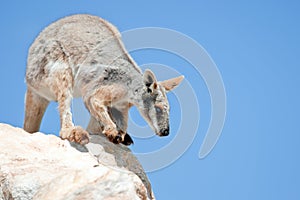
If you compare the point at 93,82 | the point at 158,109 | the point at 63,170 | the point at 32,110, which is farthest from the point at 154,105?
the point at 63,170

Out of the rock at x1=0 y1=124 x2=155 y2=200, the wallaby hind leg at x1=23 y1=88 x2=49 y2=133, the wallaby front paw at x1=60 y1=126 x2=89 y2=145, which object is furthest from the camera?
the wallaby hind leg at x1=23 y1=88 x2=49 y2=133

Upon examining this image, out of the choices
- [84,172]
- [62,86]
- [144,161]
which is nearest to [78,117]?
[62,86]

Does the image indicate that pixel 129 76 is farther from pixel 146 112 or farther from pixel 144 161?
pixel 144 161

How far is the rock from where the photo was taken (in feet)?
26.9

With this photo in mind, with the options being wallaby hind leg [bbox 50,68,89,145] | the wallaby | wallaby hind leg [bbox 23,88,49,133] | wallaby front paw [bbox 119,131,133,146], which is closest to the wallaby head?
Answer: the wallaby

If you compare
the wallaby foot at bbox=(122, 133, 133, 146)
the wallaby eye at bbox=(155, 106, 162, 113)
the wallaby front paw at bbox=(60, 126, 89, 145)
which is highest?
the wallaby eye at bbox=(155, 106, 162, 113)

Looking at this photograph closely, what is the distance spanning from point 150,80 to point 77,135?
1.90m

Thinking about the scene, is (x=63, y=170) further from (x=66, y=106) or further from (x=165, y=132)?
(x=165, y=132)

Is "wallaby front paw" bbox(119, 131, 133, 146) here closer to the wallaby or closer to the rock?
the wallaby

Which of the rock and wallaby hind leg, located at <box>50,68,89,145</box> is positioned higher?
wallaby hind leg, located at <box>50,68,89,145</box>

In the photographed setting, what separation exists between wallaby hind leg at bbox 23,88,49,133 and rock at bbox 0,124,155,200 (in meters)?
1.64

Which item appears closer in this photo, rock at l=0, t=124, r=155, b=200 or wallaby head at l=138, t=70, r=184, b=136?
rock at l=0, t=124, r=155, b=200

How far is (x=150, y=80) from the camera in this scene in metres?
12.2

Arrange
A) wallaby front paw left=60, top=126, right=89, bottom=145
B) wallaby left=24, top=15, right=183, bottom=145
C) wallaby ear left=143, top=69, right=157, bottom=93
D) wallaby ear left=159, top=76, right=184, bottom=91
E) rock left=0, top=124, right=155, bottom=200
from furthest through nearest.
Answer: wallaby ear left=159, top=76, right=184, bottom=91 < wallaby ear left=143, top=69, right=157, bottom=93 < wallaby left=24, top=15, right=183, bottom=145 < wallaby front paw left=60, top=126, right=89, bottom=145 < rock left=0, top=124, right=155, bottom=200
